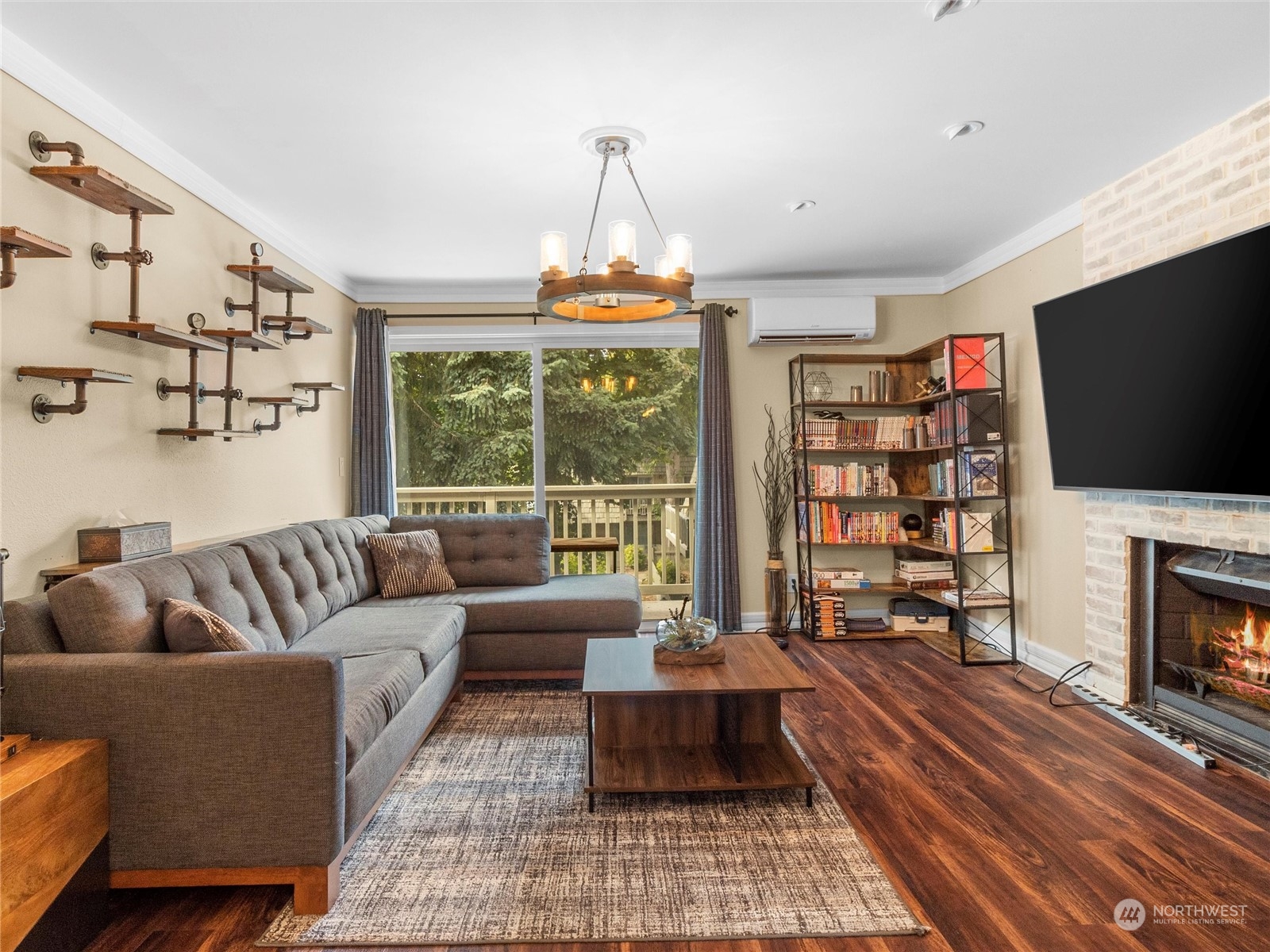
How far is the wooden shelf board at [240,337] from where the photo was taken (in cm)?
307

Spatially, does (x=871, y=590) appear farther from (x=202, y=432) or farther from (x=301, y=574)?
(x=202, y=432)

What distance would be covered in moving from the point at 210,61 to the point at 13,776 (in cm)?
207

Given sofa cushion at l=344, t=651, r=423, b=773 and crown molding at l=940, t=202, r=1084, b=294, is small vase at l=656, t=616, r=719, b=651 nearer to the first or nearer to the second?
sofa cushion at l=344, t=651, r=423, b=773

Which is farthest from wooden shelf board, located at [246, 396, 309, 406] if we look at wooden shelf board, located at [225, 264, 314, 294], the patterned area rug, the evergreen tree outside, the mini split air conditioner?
the mini split air conditioner

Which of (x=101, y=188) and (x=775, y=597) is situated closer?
(x=101, y=188)

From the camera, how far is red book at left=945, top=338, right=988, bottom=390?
4312 millimetres

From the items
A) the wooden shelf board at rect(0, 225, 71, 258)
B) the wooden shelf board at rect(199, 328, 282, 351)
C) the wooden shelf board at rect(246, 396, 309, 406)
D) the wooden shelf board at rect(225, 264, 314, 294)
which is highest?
the wooden shelf board at rect(225, 264, 314, 294)

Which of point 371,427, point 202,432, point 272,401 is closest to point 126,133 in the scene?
point 202,432

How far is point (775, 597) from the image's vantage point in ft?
16.3

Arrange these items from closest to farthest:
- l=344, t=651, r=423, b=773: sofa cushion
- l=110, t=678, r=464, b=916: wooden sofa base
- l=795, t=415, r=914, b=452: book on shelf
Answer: l=110, t=678, r=464, b=916: wooden sofa base
l=344, t=651, r=423, b=773: sofa cushion
l=795, t=415, r=914, b=452: book on shelf

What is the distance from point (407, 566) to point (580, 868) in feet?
7.48

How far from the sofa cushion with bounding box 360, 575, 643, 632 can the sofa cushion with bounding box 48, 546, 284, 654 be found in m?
1.03

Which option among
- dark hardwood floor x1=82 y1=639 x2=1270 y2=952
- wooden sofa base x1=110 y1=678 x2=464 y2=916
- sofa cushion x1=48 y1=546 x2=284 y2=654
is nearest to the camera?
dark hardwood floor x1=82 y1=639 x2=1270 y2=952

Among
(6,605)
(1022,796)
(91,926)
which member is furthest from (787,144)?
(91,926)
